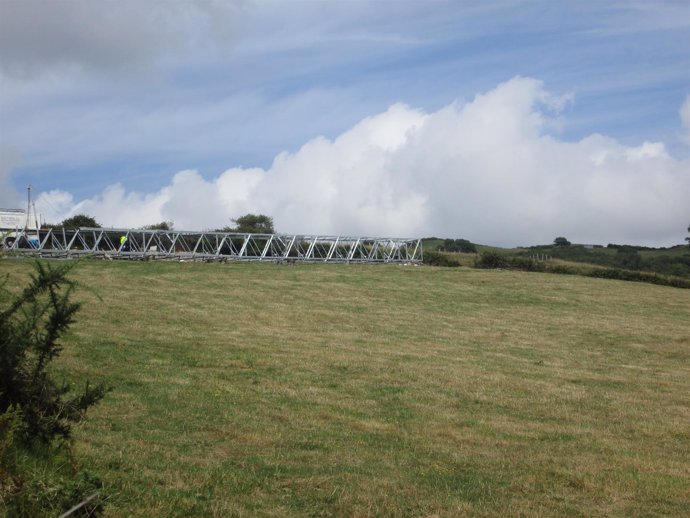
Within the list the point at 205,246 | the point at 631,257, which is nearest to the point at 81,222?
the point at 205,246

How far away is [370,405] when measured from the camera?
14.9m

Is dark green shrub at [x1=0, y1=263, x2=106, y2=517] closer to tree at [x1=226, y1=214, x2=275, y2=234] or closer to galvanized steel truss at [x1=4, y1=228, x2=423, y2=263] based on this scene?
galvanized steel truss at [x1=4, y1=228, x2=423, y2=263]

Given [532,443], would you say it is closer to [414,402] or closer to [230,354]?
[414,402]

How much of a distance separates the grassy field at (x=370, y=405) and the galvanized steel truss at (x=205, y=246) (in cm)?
1084

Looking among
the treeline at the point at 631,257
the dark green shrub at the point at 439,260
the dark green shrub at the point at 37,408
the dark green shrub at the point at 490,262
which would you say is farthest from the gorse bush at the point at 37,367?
the treeline at the point at 631,257

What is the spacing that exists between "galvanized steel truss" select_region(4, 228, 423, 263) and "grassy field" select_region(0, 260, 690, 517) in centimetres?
1084

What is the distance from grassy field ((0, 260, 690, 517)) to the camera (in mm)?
8680

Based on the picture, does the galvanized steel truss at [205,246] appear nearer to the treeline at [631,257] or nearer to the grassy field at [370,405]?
the grassy field at [370,405]

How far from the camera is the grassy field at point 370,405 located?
28.5 ft

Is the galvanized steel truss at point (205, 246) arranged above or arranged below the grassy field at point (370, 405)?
above

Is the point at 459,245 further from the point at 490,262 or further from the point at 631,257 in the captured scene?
the point at 490,262

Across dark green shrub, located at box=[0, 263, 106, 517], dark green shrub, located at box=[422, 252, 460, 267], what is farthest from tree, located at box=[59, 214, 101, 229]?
dark green shrub, located at box=[0, 263, 106, 517]

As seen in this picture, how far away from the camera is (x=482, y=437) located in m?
12.8

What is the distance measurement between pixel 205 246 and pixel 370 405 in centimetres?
3932
